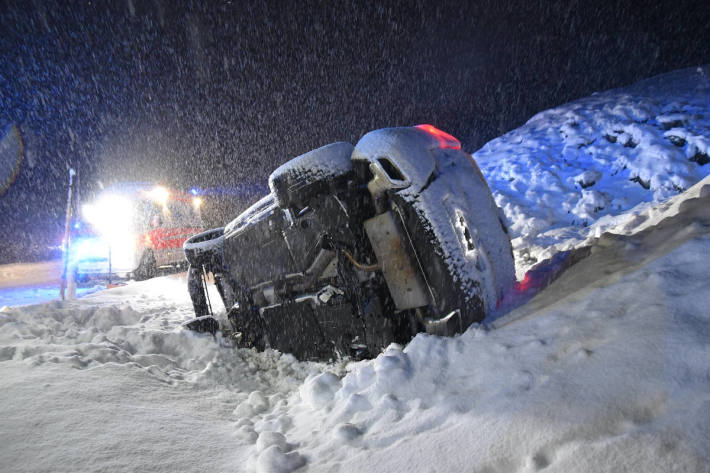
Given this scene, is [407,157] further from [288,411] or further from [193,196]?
[193,196]

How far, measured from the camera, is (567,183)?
11164 mm

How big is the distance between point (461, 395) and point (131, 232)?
1018 centimetres

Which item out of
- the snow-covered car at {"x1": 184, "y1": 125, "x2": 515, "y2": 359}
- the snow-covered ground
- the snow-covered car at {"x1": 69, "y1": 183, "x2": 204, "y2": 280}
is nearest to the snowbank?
the snow-covered car at {"x1": 184, "y1": 125, "x2": 515, "y2": 359}

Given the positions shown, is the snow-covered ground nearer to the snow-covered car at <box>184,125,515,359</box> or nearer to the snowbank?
the snow-covered car at <box>184,125,515,359</box>

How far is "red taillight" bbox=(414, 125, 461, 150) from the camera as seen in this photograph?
2.40m

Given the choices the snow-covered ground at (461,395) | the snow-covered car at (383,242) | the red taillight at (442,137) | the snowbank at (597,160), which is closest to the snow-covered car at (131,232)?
the snow-covered ground at (461,395)

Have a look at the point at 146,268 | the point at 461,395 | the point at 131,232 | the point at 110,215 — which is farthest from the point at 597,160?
the point at 110,215

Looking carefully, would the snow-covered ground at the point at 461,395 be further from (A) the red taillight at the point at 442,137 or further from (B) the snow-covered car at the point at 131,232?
(B) the snow-covered car at the point at 131,232

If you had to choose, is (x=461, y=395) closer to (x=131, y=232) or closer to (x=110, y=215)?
(x=131, y=232)

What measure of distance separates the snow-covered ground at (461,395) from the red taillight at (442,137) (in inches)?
42.0

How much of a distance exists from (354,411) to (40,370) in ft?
6.08

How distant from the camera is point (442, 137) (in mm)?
2459

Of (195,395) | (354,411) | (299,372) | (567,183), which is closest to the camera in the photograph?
(354,411)

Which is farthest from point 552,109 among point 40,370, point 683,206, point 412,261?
point 40,370
